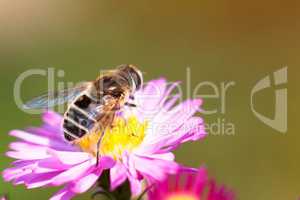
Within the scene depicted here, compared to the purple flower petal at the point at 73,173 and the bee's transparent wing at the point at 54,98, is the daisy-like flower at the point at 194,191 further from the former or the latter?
the bee's transparent wing at the point at 54,98

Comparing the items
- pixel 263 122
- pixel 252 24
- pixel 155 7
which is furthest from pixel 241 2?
pixel 263 122

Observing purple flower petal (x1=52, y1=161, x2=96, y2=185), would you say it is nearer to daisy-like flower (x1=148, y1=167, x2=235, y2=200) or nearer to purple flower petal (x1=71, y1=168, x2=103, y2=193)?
purple flower petal (x1=71, y1=168, x2=103, y2=193)

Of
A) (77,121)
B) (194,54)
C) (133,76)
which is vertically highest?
(194,54)

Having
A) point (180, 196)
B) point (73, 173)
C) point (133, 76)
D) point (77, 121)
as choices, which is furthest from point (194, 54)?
point (180, 196)

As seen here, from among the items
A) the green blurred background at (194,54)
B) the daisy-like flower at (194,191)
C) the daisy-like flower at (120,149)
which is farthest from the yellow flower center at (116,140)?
the green blurred background at (194,54)

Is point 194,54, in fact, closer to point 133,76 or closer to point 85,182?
point 133,76
